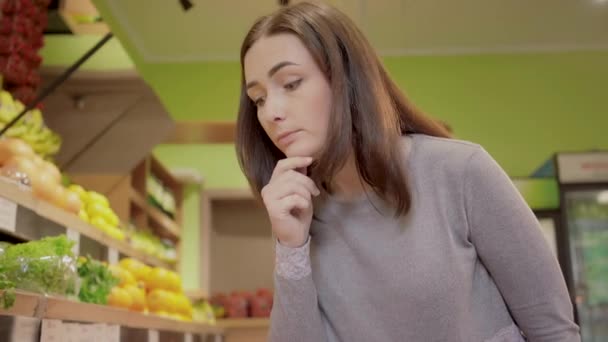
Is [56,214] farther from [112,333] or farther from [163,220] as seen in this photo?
[163,220]

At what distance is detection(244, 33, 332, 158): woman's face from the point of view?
116 centimetres

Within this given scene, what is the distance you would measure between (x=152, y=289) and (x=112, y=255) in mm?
284

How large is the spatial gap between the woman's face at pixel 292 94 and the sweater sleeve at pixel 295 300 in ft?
0.55

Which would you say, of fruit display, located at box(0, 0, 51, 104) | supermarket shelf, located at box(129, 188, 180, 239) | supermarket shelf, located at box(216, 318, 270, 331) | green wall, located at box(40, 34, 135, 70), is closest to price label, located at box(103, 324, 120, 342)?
fruit display, located at box(0, 0, 51, 104)

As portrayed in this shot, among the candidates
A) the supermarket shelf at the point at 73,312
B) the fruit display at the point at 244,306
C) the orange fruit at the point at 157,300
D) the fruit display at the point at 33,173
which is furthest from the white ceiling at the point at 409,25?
the supermarket shelf at the point at 73,312

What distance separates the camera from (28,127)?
2.55m

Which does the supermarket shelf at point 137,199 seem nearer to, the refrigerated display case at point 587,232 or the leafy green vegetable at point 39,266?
the leafy green vegetable at point 39,266

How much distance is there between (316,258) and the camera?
131cm

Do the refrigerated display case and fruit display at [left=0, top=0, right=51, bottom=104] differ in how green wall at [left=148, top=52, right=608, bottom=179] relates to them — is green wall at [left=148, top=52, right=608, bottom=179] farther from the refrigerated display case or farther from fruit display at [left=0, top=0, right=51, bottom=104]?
fruit display at [left=0, top=0, right=51, bottom=104]

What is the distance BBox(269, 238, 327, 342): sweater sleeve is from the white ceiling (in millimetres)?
4417

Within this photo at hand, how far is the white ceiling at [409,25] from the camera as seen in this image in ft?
18.6

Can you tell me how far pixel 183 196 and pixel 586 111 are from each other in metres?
3.62

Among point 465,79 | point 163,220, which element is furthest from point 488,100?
point 163,220

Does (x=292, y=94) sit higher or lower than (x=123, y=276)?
higher
